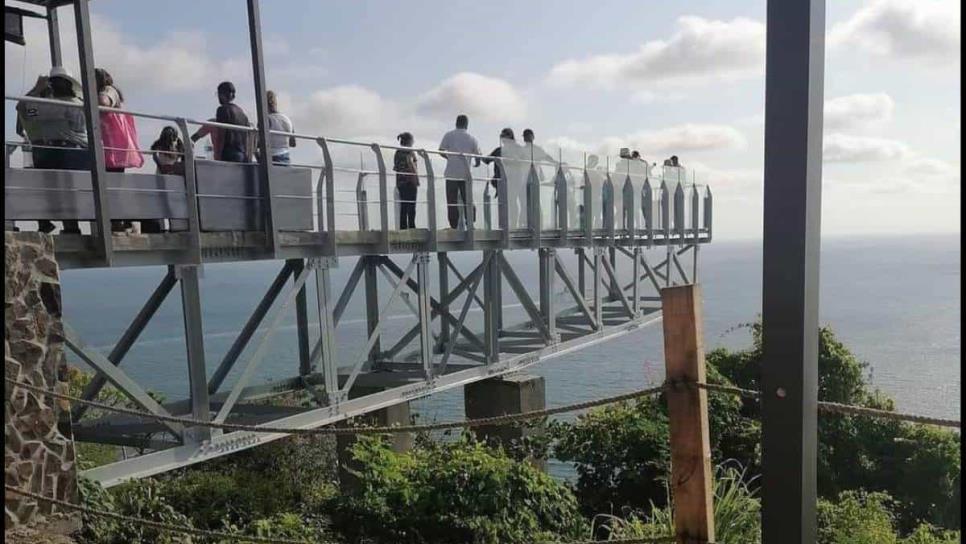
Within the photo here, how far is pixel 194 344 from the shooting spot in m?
7.19

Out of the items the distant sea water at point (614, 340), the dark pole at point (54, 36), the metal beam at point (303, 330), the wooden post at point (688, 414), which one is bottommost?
the distant sea water at point (614, 340)

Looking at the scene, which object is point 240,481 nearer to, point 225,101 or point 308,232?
point 308,232

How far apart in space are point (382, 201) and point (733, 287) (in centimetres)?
9107

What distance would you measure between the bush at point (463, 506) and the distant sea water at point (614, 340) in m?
2.53

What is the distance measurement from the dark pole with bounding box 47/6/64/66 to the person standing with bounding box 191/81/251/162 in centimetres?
193

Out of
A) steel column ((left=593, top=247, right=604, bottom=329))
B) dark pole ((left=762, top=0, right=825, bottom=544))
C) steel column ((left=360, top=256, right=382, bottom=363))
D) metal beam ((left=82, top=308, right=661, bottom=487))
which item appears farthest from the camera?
steel column ((left=593, top=247, right=604, bottom=329))

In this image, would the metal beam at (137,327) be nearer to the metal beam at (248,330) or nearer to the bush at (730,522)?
the metal beam at (248,330)

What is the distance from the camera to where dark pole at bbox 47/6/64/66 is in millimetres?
7930

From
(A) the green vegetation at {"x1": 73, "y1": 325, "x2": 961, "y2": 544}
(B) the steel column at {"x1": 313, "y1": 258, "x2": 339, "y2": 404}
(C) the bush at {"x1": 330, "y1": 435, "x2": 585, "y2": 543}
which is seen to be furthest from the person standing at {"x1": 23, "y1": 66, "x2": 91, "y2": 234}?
(C) the bush at {"x1": 330, "y1": 435, "x2": 585, "y2": 543}

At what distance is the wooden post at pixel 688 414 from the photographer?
2379mm

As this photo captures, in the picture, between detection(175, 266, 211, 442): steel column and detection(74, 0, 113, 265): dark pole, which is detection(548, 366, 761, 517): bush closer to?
Answer: detection(175, 266, 211, 442): steel column

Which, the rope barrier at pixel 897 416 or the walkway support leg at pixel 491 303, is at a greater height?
the rope barrier at pixel 897 416

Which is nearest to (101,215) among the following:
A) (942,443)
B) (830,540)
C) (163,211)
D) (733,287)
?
(163,211)

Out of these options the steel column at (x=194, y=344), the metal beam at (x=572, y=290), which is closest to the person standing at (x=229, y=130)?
the steel column at (x=194, y=344)
